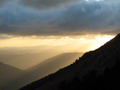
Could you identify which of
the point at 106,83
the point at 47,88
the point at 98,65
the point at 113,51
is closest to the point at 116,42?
the point at 113,51

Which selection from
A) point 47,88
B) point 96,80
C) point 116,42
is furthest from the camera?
point 116,42

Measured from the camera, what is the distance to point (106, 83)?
70.6 m

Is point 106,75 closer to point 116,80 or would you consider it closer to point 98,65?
point 116,80

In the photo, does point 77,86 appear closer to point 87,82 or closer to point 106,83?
point 87,82

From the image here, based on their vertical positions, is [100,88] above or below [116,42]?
below

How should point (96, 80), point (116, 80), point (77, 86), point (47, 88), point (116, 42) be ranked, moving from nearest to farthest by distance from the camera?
point (116, 80), point (96, 80), point (77, 86), point (47, 88), point (116, 42)

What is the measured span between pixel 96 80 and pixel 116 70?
5948 mm

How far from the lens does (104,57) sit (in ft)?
507

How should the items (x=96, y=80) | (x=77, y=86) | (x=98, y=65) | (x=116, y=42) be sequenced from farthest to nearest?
(x=116, y=42) → (x=98, y=65) → (x=77, y=86) → (x=96, y=80)

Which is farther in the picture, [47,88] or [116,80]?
[47,88]

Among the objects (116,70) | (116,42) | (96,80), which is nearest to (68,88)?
(96,80)

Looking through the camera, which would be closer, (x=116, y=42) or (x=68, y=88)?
(x=68, y=88)

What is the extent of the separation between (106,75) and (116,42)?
10321 centimetres

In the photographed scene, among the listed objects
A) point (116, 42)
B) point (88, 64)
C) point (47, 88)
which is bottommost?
point (47, 88)
